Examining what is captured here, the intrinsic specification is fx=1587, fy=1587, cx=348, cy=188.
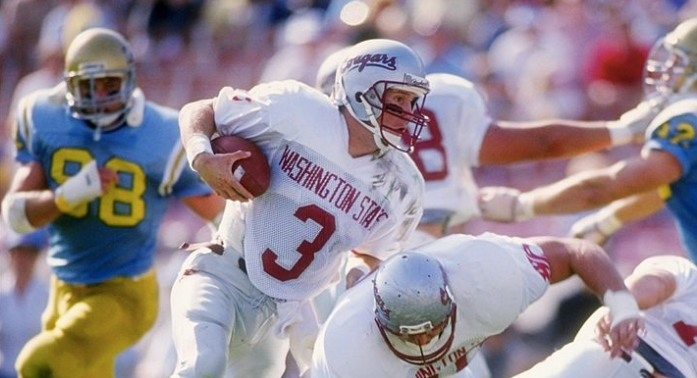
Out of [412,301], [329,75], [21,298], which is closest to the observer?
[412,301]

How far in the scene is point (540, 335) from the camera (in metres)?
7.87

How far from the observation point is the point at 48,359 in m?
6.03

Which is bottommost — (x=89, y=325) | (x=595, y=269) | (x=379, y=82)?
(x=89, y=325)

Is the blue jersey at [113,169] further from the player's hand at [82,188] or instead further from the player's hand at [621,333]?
the player's hand at [621,333]

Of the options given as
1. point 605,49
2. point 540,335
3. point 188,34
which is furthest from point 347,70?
point 188,34

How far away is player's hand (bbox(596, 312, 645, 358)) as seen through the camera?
4.38 meters

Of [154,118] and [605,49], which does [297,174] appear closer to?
[154,118]

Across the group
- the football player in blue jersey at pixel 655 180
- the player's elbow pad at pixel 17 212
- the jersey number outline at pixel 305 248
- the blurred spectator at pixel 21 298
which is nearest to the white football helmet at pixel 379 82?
the jersey number outline at pixel 305 248

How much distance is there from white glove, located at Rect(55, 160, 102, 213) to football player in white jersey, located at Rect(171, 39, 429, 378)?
108 cm

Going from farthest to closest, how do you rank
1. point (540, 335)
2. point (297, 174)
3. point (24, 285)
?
point (24, 285) → point (540, 335) → point (297, 174)

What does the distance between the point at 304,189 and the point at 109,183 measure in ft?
4.72

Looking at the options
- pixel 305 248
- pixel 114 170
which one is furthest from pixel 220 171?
pixel 114 170

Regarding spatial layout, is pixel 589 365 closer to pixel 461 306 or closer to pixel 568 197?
pixel 461 306

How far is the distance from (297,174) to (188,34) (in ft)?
22.5
